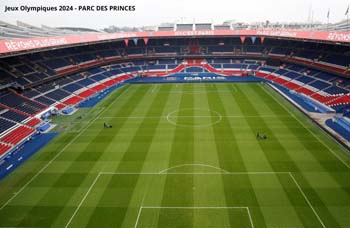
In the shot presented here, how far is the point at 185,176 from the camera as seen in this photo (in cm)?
2695

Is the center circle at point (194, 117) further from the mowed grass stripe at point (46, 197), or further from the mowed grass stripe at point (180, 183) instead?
the mowed grass stripe at point (46, 197)

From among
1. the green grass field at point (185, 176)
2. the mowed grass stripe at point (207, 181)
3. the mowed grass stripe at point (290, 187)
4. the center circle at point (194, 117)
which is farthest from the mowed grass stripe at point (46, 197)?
the mowed grass stripe at point (290, 187)

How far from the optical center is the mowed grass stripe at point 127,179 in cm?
2147

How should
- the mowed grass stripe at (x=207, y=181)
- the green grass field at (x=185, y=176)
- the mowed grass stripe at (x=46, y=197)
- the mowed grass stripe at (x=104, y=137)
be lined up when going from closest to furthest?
the mowed grass stripe at (x=207, y=181), the green grass field at (x=185, y=176), the mowed grass stripe at (x=46, y=197), the mowed grass stripe at (x=104, y=137)

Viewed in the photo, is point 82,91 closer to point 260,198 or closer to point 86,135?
point 86,135

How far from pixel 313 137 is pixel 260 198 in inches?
589

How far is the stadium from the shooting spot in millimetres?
22453

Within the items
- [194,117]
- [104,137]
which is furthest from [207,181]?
[194,117]

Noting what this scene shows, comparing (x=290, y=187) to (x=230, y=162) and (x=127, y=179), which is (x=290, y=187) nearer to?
(x=230, y=162)

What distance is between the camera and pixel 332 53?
5972cm

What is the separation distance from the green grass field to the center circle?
0.46 ft

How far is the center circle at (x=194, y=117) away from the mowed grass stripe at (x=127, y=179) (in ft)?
9.93

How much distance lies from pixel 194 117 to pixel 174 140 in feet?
29.6

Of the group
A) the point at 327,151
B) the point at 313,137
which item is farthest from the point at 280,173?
the point at 313,137
